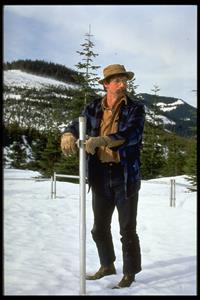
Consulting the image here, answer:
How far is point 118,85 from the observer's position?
115 inches

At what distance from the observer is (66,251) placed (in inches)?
141

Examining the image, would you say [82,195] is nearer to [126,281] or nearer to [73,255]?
[126,281]

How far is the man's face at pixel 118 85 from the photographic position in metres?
2.92

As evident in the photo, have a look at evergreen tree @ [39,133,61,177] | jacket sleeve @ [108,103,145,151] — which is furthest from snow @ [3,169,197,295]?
evergreen tree @ [39,133,61,177]

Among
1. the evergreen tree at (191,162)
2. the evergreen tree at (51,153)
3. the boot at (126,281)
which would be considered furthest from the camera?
the evergreen tree at (51,153)

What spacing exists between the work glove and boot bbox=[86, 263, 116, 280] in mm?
875

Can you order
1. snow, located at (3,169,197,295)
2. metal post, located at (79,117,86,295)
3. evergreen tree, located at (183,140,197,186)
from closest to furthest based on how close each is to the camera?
metal post, located at (79,117,86,295)
snow, located at (3,169,197,295)
evergreen tree, located at (183,140,197,186)

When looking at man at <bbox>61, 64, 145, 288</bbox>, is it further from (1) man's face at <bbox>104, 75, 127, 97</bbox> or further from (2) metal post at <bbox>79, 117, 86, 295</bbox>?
(2) metal post at <bbox>79, 117, 86, 295</bbox>

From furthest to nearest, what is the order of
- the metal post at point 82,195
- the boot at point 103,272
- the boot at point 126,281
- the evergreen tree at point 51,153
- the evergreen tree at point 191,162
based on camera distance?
1. the evergreen tree at point 51,153
2. the evergreen tree at point 191,162
3. the boot at point 103,272
4. the boot at point 126,281
5. the metal post at point 82,195

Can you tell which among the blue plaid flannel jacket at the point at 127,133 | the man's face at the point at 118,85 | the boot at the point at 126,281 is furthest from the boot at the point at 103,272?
the man's face at the point at 118,85

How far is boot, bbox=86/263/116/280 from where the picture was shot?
3.03 m

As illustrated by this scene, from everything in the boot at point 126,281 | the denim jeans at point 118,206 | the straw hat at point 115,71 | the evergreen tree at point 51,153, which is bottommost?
the boot at point 126,281

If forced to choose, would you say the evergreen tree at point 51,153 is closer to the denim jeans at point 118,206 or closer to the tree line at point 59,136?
the tree line at point 59,136

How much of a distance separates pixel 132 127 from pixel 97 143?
27 cm
